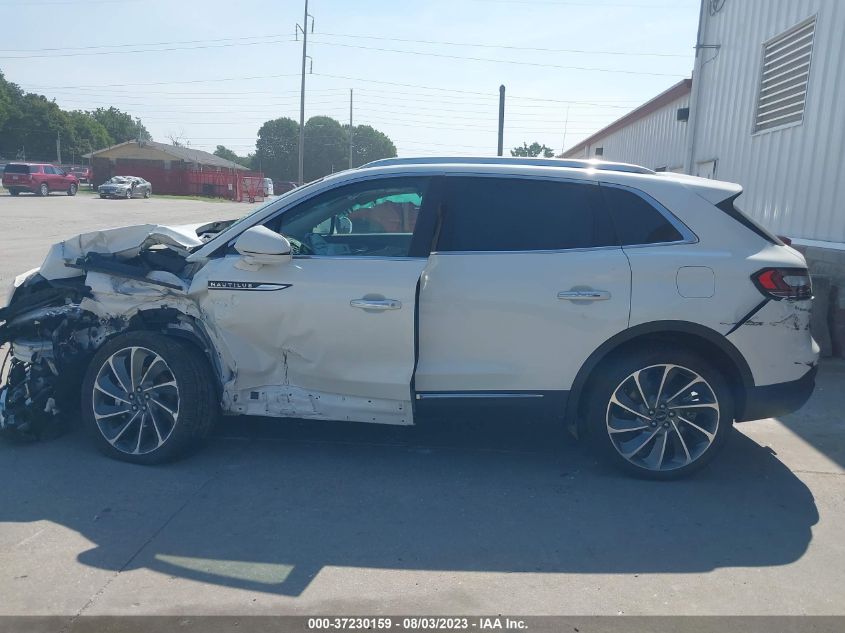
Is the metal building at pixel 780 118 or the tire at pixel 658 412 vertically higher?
the metal building at pixel 780 118

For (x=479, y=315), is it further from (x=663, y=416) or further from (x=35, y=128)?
(x=35, y=128)

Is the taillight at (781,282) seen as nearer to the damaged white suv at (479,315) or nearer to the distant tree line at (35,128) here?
the damaged white suv at (479,315)

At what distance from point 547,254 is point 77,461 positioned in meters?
3.21

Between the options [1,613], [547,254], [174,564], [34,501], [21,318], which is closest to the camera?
[1,613]

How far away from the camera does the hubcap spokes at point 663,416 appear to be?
4.42 meters

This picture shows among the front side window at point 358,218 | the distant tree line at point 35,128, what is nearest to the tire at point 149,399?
the front side window at point 358,218

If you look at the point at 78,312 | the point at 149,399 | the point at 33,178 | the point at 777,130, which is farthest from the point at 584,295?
the point at 33,178

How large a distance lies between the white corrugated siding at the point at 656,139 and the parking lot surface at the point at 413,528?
37.5 feet

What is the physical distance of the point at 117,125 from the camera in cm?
12369

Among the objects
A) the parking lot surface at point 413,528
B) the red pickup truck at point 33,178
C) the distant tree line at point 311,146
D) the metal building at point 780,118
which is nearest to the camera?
the parking lot surface at point 413,528

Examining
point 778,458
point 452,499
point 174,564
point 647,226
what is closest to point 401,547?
point 452,499

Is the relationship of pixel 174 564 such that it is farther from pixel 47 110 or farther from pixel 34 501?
pixel 47 110

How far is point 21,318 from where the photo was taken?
4.84 m

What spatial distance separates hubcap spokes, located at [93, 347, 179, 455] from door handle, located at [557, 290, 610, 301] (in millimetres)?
2451
